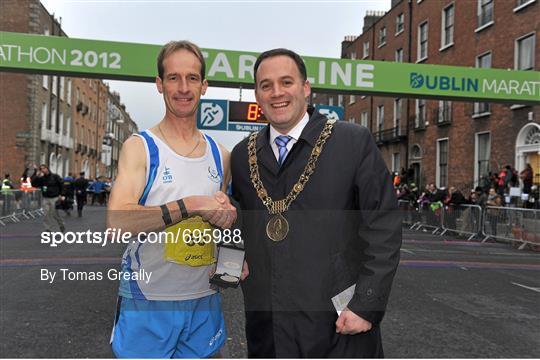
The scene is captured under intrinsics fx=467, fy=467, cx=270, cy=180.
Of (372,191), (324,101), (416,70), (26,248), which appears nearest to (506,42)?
(416,70)

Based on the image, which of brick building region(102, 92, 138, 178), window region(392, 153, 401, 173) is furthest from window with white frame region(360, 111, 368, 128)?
brick building region(102, 92, 138, 178)

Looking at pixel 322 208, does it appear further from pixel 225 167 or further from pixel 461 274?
pixel 461 274

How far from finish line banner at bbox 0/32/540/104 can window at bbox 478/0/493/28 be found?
8.84 meters

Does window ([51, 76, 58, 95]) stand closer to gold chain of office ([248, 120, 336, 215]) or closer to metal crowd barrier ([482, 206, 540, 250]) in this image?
metal crowd barrier ([482, 206, 540, 250])

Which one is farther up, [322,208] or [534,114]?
[534,114]

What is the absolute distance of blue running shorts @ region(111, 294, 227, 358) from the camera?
1.79 meters

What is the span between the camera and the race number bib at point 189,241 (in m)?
1.80

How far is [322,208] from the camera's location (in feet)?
6.16

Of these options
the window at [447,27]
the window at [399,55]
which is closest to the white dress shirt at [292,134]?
the window at [447,27]

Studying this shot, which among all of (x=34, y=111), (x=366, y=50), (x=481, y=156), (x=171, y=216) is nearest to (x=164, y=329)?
(x=171, y=216)

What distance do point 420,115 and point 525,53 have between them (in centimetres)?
816

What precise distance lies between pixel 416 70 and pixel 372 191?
11.0 meters

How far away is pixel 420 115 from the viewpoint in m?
25.6

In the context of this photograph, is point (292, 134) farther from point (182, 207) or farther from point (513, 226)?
point (513, 226)
